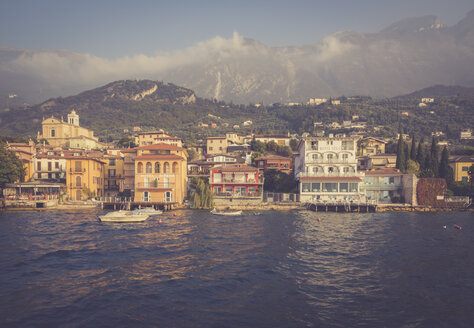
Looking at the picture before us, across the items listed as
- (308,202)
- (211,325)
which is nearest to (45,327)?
(211,325)

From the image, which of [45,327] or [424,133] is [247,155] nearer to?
[45,327]

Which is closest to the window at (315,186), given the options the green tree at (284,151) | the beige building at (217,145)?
the green tree at (284,151)

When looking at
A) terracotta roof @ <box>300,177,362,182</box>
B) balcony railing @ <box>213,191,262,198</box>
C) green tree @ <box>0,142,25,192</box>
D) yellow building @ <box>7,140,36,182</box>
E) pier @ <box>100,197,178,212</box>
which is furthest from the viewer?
yellow building @ <box>7,140,36,182</box>

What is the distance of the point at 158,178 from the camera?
62938mm

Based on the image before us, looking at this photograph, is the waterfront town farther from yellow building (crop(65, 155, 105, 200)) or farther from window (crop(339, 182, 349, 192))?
yellow building (crop(65, 155, 105, 200))

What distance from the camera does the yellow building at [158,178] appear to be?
2466 inches

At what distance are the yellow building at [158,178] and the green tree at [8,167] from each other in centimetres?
2366

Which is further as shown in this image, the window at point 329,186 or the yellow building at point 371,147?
the yellow building at point 371,147

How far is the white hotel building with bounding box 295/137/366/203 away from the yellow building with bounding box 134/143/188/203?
77.2 feet

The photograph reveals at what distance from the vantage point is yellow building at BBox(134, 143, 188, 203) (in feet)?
205

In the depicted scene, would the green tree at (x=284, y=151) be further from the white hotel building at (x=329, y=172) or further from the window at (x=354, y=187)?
the window at (x=354, y=187)

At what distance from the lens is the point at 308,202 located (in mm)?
62594

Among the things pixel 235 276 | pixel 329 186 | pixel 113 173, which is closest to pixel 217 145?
pixel 113 173

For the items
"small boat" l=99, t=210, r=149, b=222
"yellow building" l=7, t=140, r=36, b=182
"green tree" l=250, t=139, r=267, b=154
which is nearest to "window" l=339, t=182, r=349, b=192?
"green tree" l=250, t=139, r=267, b=154
